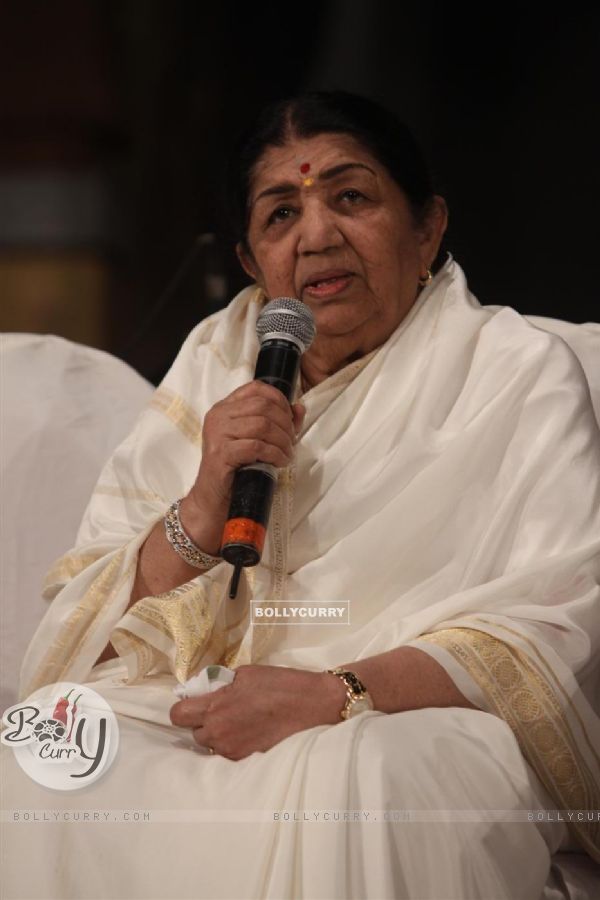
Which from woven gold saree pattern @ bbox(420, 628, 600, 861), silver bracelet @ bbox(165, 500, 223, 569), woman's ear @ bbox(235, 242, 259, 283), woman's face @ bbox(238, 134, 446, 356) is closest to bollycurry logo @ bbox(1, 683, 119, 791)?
silver bracelet @ bbox(165, 500, 223, 569)

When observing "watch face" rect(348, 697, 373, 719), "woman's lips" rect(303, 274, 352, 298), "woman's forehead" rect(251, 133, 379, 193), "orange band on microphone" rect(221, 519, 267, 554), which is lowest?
"watch face" rect(348, 697, 373, 719)

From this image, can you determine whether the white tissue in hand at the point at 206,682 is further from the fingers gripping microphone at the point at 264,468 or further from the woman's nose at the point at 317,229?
the woman's nose at the point at 317,229

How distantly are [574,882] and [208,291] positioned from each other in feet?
4.50

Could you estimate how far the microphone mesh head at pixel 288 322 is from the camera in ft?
6.13

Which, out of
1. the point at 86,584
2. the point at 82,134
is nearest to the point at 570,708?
the point at 86,584

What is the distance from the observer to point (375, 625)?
192cm

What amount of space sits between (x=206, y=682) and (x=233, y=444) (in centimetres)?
34

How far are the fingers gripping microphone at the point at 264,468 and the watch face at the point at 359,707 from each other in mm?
227

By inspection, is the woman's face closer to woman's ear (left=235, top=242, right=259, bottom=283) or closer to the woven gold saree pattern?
woman's ear (left=235, top=242, right=259, bottom=283)

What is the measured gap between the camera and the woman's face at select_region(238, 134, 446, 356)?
2.12 meters

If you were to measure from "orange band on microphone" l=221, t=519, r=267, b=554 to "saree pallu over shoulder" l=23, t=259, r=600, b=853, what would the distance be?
0.97 feet

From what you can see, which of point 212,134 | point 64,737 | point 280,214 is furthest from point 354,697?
point 212,134

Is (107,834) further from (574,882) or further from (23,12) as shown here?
(23,12)

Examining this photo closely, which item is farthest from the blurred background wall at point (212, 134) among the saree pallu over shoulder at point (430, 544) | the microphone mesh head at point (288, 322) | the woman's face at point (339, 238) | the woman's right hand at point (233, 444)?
the woman's right hand at point (233, 444)
